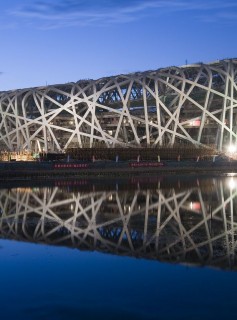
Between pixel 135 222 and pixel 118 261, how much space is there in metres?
6.06

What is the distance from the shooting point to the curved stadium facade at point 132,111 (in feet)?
228

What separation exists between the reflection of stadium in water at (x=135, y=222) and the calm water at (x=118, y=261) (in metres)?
0.03

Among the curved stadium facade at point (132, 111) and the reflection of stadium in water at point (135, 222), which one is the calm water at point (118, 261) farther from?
the curved stadium facade at point (132, 111)

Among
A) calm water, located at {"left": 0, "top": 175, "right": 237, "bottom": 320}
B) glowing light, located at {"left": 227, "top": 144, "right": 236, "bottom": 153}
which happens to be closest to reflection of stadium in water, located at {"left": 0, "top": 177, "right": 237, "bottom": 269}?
calm water, located at {"left": 0, "top": 175, "right": 237, "bottom": 320}

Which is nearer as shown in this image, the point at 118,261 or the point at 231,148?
the point at 118,261

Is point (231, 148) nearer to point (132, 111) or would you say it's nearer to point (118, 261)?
point (132, 111)

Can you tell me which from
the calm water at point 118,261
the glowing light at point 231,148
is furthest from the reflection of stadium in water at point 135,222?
the glowing light at point 231,148

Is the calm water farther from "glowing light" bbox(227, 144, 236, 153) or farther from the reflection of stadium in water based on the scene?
"glowing light" bbox(227, 144, 236, 153)

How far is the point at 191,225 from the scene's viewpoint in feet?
57.3

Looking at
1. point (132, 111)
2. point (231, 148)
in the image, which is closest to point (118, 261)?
point (231, 148)

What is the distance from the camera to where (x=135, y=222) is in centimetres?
1823

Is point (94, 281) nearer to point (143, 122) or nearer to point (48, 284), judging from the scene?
point (48, 284)

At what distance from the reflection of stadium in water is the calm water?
0.10 ft

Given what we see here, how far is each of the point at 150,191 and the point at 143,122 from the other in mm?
43247
